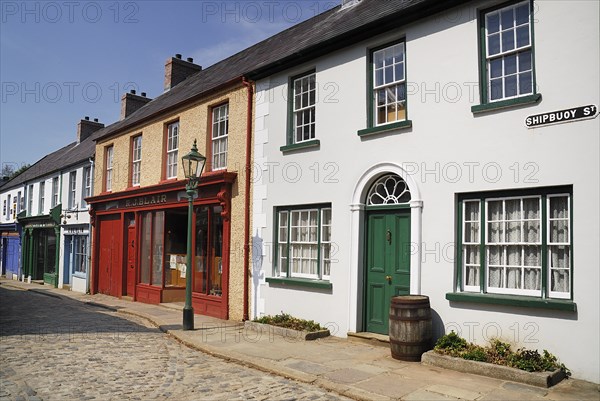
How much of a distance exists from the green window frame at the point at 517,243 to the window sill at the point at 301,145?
3.49 metres

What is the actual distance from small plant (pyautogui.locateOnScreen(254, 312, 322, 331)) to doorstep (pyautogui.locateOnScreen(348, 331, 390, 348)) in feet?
3.13

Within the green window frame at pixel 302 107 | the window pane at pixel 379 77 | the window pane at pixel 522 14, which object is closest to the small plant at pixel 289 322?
the green window frame at pixel 302 107

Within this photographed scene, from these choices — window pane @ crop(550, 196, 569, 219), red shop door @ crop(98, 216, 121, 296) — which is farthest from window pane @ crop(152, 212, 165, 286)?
window pane @ crop(550, 196, 569, 219)

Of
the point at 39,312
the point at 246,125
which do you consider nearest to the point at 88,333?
the point at 39,312

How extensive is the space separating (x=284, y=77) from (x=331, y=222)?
3.67 m

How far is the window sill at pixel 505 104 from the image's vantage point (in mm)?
7327

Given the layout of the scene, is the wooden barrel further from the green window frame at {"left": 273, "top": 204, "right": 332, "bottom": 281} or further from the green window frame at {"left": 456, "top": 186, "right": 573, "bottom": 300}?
the green window frame at {"left": 273, "top": 204, "right": 332, "bottom": 281}

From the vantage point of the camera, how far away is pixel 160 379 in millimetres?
7270

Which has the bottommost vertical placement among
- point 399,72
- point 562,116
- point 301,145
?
point 562,116

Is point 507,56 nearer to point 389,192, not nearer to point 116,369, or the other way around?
point 389,192

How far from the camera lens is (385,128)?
9.30 m

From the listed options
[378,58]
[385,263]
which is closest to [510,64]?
[378,58]

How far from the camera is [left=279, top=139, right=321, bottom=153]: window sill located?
10656 mm

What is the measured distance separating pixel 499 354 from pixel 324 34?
7.53 m
